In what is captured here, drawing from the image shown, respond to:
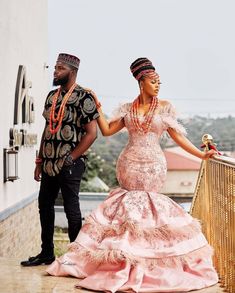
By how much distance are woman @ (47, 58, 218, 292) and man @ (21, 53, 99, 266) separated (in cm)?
16

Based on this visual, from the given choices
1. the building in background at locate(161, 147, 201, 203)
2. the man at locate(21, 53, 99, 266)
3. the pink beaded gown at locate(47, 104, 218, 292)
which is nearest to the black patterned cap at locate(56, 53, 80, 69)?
the man at locate(21, 53, 99, 266)

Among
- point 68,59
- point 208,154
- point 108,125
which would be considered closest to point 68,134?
point 108,125

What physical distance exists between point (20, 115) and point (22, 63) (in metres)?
0.53

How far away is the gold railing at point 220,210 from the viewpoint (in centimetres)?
444

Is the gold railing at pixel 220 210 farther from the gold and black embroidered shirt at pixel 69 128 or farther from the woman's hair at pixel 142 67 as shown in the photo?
the gold and black embroidered shirt at pixel 69 128

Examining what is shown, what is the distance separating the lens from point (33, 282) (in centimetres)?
456

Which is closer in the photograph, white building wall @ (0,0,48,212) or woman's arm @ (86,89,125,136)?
woman's arm @ (86,89,125,136)

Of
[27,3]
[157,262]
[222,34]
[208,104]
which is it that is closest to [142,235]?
[157,262]

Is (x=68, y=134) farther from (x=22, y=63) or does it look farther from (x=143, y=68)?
(x=22, y=63)

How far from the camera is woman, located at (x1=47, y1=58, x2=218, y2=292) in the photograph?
14.4 feet

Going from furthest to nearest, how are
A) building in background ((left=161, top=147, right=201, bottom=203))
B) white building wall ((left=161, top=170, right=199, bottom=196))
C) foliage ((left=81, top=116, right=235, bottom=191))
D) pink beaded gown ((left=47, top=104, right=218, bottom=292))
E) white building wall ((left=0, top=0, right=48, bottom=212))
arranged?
foliage ((left=81, top=116, right=235, bottom=191)), white building wall ((left=161, top=170, right=199, bottom=196)), building in background ((left=161, top=147, right=201, bottom=203)), white building wall ((left=0, top=0, right=48, bottom=212)), pink beaded gown ((left=47, top=104, right=218, bottom=292))

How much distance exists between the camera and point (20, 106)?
22.6 feet

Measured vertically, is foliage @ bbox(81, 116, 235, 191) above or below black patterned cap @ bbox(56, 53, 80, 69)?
below

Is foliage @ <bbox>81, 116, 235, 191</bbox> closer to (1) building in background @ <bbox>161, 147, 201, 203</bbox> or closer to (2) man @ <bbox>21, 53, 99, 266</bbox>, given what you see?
(1) building in background @ <bbox>161, 147, 201, 203</bbox>
